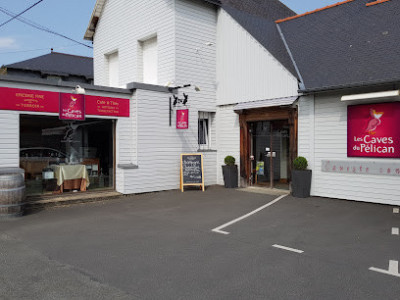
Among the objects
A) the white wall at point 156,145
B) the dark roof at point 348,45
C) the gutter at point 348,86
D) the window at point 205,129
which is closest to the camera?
the gutter at point 348,86

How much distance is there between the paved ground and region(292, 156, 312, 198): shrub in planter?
3.99 ft

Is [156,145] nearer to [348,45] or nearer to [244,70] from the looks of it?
[244,70]

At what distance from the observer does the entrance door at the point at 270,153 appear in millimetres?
11422

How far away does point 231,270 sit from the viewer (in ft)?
15.0

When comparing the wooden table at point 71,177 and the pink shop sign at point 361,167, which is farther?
the wooden table at point 71,177

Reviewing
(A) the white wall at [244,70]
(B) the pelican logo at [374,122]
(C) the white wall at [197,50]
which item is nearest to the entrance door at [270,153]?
(A) the white wall at [244,70]

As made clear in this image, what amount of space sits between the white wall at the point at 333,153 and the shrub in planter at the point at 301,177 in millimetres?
289

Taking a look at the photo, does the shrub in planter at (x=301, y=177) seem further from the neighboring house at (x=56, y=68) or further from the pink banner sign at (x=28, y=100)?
the neighboring house at (x=56, y=68)

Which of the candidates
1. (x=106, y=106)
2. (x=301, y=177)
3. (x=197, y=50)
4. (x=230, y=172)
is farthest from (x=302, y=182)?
(x=106, y=106)

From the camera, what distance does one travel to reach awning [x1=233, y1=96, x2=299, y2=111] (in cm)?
1054

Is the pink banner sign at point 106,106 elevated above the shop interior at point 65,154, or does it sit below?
above

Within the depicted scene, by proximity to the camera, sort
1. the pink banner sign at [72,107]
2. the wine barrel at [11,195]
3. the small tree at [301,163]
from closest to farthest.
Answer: the wine barrel at [11,195] → the pink banner sign at [72,107] → the small tree at [301,163]

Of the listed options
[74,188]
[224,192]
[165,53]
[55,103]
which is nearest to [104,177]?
[74,188]

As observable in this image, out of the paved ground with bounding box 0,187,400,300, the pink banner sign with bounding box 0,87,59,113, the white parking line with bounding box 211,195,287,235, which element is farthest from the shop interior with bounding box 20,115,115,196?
the white parking line with bounding box 211,195,287,235
